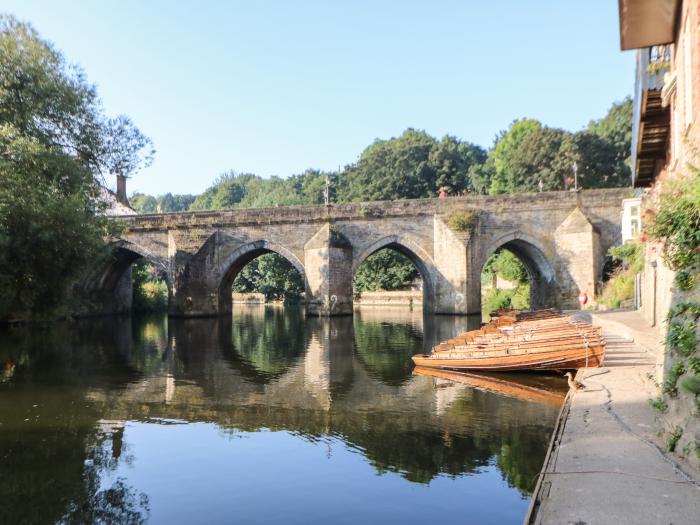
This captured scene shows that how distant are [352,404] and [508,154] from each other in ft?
139

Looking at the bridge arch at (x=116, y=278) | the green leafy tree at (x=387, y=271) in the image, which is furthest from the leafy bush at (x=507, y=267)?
the bridge arch at (x=116, y=278)

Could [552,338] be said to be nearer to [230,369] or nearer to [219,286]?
[230,369]

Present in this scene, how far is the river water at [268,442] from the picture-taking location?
18.4 ft

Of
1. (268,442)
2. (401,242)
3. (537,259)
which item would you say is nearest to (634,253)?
(537,259)

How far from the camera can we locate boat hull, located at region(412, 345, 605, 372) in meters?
10.7

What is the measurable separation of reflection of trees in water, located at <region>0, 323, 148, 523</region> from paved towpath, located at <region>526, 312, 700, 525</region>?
151 inches

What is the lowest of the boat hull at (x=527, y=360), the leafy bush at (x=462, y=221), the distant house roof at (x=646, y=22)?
the boat hull at (x=527, y=360)

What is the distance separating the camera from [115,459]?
23.1 ft

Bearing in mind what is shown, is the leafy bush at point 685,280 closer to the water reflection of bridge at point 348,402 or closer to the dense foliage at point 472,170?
the water reflection of bridge at point 348,402

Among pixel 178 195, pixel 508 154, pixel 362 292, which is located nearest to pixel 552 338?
pixel 362 292

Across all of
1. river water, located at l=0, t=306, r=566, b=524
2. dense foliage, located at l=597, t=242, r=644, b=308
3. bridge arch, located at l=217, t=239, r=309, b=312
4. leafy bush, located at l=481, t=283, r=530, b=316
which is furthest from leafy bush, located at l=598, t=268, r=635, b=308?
bridge arch, located at l=217, t=239, r=309, b=312

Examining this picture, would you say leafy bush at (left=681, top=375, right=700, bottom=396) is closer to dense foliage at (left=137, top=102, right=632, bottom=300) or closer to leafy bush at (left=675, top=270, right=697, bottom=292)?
leafy bush at (left=675, top=270, right=697, bottom=292)

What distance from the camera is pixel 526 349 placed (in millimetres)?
11539

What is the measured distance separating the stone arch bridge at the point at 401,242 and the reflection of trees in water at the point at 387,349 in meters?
4.05
